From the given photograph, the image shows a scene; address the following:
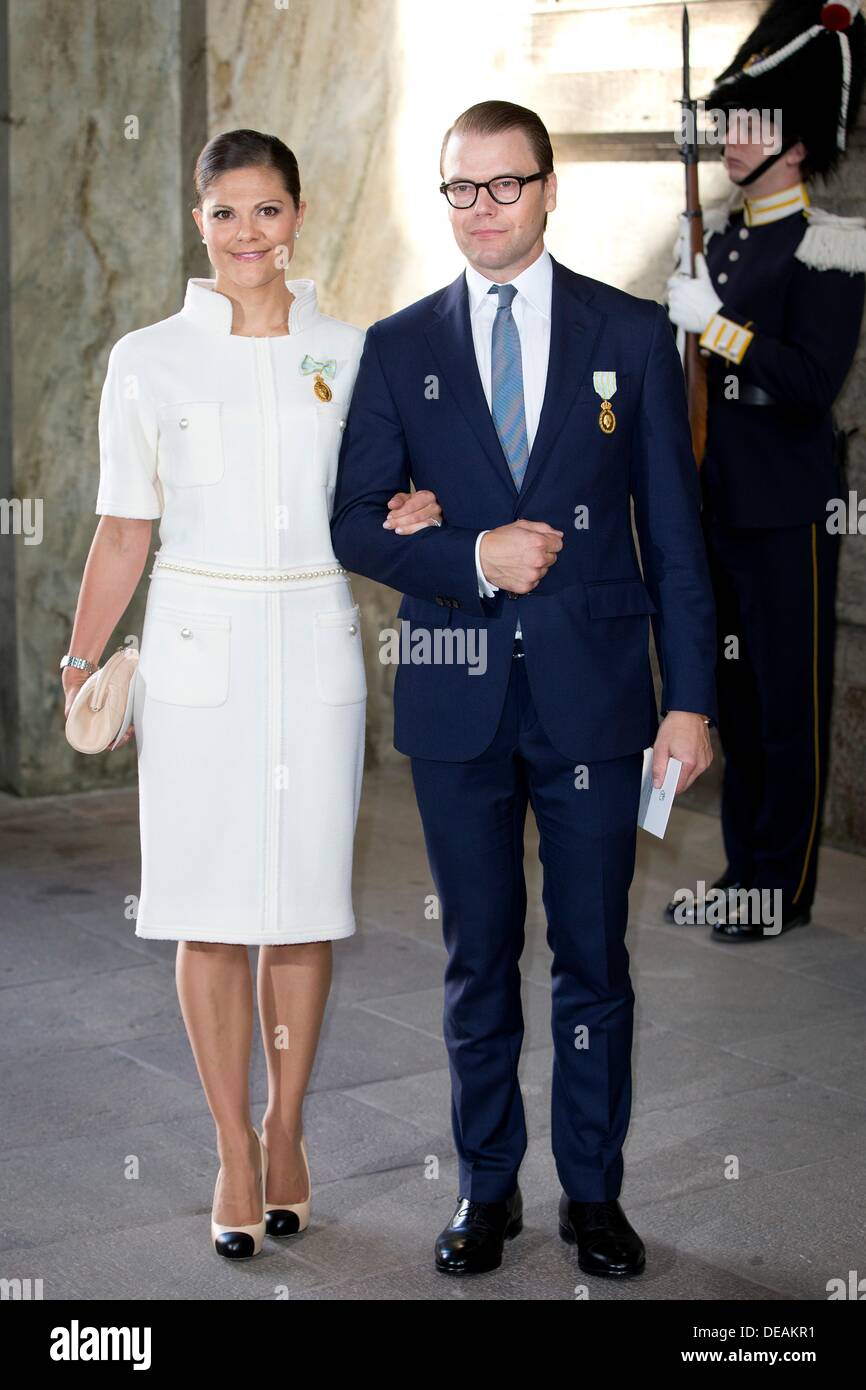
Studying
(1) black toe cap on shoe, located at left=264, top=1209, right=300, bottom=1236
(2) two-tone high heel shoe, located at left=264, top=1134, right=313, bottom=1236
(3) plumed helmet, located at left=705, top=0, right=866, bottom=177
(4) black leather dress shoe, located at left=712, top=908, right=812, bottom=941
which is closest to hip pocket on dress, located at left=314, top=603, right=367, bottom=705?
(2) two-tone high heel shoe, located at left=264, top=1134, right=313, bottom=1236

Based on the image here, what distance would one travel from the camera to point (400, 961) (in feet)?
17.8

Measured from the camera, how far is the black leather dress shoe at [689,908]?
580 centimetres

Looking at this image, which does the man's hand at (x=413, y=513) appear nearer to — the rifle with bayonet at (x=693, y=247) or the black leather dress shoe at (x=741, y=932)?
the rifle with bayonet at (x=693, y=247)

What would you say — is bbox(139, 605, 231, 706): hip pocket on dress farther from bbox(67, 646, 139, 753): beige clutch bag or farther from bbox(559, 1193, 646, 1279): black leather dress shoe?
bbox(559, 1193, 646, 1279): black leather dress shoe

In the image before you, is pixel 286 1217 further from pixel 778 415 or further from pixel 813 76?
pixel 813 76

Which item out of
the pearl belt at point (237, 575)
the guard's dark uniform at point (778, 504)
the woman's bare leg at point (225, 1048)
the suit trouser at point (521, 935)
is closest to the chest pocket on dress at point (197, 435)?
the pearl belt at point (237, 575)

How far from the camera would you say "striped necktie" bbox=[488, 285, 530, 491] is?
3.32 meters

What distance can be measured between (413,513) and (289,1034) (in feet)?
3.33

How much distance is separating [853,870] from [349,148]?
3301 millimetres

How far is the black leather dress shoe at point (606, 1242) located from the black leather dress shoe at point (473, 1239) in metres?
0.14

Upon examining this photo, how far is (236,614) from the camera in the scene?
3426 mm

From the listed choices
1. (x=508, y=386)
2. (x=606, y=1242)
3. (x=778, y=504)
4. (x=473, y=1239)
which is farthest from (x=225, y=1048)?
(x=778, y=504)

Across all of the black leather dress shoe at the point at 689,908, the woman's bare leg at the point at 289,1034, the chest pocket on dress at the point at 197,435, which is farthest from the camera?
the black leather dress shoe at the point at 689,908
